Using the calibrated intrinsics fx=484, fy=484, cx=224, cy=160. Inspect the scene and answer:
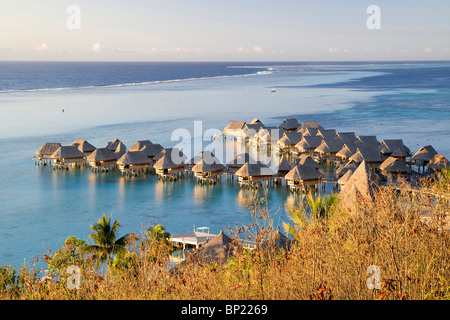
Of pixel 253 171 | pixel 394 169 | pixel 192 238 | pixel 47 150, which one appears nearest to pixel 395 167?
pixel 394 169

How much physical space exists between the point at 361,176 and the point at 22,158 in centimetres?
2192

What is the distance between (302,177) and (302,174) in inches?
7.3

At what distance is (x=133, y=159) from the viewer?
26.2 m

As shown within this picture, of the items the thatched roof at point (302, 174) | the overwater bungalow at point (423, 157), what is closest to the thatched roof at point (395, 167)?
the overwater bungalow at point (423, 157)

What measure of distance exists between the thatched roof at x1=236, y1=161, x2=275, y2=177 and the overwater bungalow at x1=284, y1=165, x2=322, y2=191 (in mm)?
1120

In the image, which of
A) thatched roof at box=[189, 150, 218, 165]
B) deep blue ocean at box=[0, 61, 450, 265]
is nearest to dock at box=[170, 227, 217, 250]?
deep blue ocean at box=[0, 61, 450, 265]

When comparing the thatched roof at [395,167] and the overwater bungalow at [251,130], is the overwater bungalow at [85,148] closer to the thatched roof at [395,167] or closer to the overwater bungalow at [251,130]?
the overwater bungalow at [251,130]

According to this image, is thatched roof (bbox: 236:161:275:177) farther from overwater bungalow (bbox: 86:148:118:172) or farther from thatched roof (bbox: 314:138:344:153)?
overwater bungalow (bbox: 86:148:118:172)

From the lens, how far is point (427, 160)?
2469 centimetres

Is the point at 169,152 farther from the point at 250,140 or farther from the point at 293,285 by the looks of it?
the point at 293,285

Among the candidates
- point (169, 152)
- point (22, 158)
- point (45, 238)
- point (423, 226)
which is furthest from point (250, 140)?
point (423, 226)

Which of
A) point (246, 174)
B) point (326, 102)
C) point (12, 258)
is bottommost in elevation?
point (12, 258)

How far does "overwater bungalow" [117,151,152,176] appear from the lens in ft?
85.6

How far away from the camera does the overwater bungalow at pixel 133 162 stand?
26094 mm
